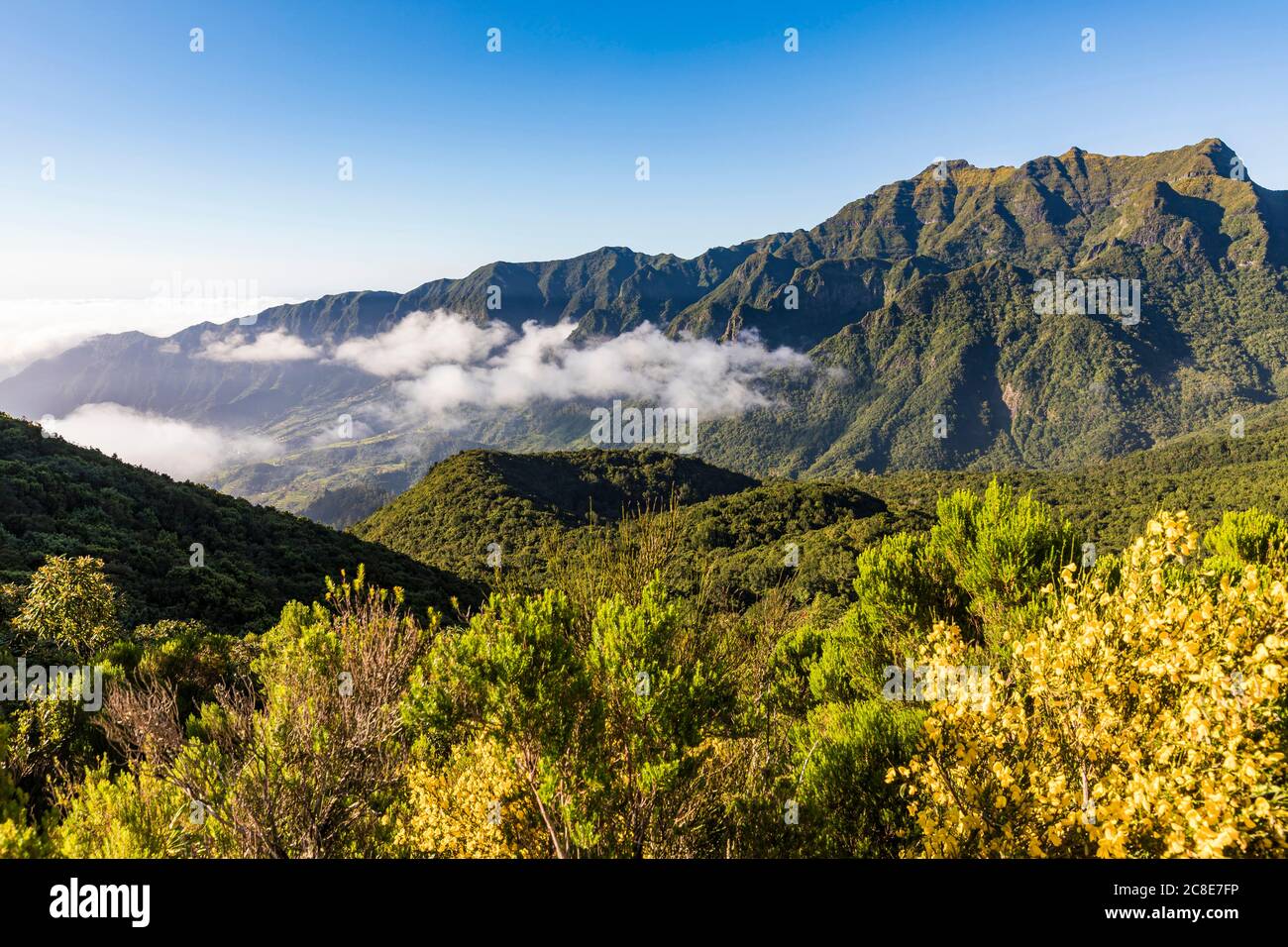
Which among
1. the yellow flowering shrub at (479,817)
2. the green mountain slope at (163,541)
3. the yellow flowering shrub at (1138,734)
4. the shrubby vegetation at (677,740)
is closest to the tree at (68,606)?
the shrubby vegetation at (677,740)

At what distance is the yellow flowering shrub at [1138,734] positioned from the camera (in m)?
4.55

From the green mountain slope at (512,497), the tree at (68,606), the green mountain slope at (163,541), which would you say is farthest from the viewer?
the green mountain slope at (512,497)

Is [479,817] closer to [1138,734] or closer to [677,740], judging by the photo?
[677,740]

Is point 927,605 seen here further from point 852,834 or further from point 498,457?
point 498,457

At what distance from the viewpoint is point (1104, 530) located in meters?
112

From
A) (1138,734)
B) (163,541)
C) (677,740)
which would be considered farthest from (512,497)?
(1138,734)

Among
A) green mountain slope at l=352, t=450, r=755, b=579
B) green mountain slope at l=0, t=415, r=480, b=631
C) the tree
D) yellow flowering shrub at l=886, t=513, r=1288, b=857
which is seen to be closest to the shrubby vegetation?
yellow flowering shrub at l=886, t=513, r=1288, b=857

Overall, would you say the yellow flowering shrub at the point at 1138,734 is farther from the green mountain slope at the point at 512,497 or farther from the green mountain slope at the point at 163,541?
the green mountain slope at the point at 512,497

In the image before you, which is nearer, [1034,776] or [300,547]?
[1034,776]

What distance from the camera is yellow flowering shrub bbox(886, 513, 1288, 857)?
455cm

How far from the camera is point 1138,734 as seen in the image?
5.54 m
